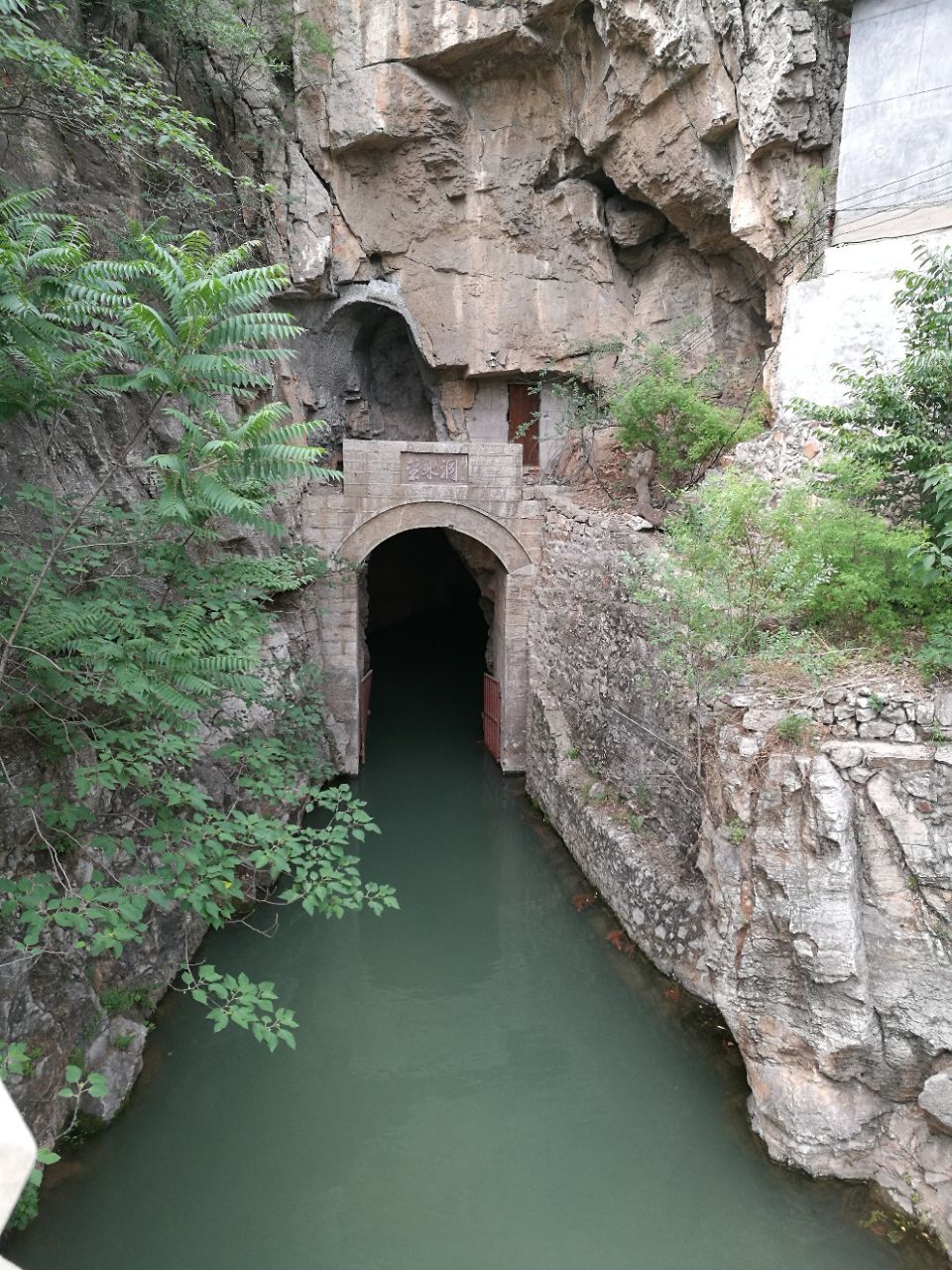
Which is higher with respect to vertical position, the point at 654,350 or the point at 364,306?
the point at 364,306

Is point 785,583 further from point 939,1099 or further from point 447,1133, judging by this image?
point 447,1133

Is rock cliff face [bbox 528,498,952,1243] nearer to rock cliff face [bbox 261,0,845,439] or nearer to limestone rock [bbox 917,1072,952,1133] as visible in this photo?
limestone rock [bbox 917,1072,952,1133]

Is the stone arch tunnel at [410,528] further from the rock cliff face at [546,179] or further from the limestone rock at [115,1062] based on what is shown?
the limestone rock at [115,1062]

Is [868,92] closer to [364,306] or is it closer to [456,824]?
[364,306]

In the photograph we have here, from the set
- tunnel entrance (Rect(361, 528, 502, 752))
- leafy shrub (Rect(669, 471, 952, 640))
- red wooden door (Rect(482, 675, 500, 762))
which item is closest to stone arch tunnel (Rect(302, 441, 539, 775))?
red wooden door (Rect(482, 675, 500, 762))

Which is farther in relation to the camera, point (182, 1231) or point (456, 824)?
point (456, 824)

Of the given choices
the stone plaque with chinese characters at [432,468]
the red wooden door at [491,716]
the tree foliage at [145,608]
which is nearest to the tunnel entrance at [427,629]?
the red wooden door at [491,716]

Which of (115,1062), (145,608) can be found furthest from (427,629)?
(145,608)

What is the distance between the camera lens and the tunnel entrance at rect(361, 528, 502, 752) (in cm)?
1445

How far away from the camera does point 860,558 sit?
5.44 metres

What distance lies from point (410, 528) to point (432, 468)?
36.0 inches

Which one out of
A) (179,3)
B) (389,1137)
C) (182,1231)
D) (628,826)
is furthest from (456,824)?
(179,3)

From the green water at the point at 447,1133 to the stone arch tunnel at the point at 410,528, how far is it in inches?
145

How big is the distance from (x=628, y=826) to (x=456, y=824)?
316cm
